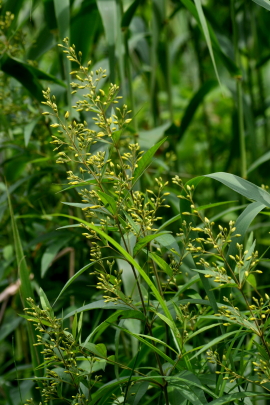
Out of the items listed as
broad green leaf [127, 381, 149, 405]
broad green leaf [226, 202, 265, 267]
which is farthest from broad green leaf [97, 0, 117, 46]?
broad green leaf [127, 381, 149, 405]

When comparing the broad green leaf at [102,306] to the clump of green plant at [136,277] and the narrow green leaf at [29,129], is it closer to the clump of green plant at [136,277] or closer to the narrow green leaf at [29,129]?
the clump of green plant at [136,277]

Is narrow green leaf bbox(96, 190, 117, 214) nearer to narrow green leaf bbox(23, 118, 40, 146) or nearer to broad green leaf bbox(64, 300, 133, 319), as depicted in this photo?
broad green leaf bbox(64, 300, 133, 319)

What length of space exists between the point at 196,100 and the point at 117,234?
39cm

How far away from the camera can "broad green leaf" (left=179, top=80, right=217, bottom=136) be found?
983mm

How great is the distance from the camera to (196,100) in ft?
3.33

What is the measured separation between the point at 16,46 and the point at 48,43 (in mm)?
105

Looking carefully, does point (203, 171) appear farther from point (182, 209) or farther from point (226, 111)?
point (182, 209)

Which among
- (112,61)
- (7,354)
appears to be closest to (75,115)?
(112,61)

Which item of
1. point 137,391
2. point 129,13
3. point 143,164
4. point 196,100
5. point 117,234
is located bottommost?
point 137,391

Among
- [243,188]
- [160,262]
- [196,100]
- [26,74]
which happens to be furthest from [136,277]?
[196,100]

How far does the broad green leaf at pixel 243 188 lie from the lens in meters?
0.45

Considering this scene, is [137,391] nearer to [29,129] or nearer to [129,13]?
[29,129]

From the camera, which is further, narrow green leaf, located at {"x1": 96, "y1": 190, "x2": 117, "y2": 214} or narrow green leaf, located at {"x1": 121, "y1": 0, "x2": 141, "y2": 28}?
narrow green leaf, located at {"x1": 121, "y1": 0, "x2": 141, "y2": 28}

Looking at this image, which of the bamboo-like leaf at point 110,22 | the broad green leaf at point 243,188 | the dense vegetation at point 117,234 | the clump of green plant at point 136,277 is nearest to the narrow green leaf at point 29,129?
the dense vegetation at point 117,234
